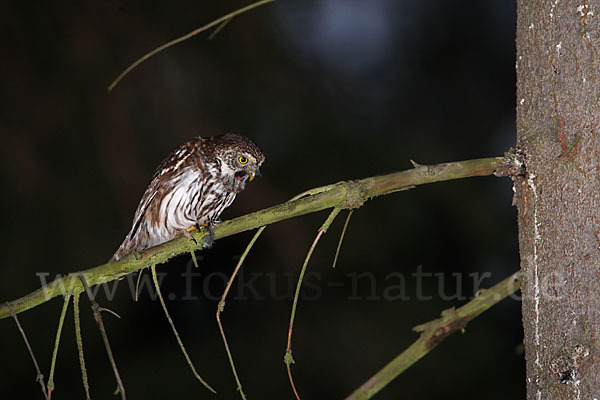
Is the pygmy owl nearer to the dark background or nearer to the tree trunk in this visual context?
the dark background

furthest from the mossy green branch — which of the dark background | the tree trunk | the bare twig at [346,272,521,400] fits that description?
the dark background

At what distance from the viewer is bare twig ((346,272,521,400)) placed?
5.91 ft

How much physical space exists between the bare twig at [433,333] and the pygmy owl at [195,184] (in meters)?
1.44

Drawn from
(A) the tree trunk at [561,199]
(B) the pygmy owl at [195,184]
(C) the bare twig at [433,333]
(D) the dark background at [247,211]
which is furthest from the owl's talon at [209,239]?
(D) the dark background at [247,211]

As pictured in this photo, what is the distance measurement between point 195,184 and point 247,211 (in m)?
1.22

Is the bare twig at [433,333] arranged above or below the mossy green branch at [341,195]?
below

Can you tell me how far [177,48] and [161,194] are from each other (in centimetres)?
182

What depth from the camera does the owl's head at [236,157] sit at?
3.08 m

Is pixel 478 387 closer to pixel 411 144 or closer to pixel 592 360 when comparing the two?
pixel 411 144

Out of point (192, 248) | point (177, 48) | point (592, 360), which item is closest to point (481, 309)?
point (592, 360)

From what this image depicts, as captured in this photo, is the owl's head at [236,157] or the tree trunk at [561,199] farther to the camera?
the owl's head at [236,157]

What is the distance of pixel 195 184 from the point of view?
10.0ft

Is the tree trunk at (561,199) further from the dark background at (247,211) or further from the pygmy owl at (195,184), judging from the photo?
the dark background at (247,211)

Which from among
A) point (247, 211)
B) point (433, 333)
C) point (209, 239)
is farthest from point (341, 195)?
point (247, 211)
